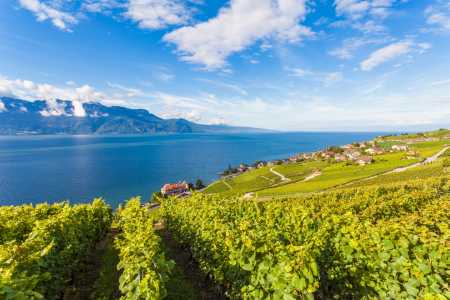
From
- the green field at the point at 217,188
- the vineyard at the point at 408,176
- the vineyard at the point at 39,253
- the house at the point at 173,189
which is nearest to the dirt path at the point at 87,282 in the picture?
the vineyard at the point at 39,253

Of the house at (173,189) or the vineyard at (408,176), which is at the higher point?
the vineyard at (408,176)

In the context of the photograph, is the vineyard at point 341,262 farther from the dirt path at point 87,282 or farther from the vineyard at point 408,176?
the vineyard at point 408,176

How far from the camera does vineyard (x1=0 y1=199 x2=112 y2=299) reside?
3.63 m

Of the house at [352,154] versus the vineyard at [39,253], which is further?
the house at [352,154]

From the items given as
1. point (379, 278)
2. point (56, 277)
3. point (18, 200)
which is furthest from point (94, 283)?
point (18, 200)

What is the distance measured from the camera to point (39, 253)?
5.02 meters

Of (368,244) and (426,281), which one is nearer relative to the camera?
(426,281)

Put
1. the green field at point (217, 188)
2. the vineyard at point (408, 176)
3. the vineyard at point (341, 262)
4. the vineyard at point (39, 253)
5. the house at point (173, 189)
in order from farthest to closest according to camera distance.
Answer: the green field at point (217, 188) < the house at point (173, 189) < the vineyard at point (408, 176) < the vineyard at point (341, 262) < the vineyard at point (39, 253)

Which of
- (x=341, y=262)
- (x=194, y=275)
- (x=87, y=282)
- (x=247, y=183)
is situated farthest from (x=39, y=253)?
(x=247, y=183)

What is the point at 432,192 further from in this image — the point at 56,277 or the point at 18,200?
the point at 18,200

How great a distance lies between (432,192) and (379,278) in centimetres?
1841

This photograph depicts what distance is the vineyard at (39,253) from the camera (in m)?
3.63

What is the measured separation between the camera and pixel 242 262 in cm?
483

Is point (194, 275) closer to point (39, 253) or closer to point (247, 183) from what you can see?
point (39, 253)
